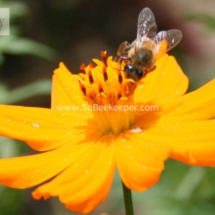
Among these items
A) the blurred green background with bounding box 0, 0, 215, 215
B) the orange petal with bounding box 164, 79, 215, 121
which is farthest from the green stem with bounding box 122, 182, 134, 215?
the blurred green background with bounding box 0, 0, 215, 215

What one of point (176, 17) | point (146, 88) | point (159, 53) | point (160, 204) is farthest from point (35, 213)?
point (176, 17)

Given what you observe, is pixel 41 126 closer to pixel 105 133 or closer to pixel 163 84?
pixel 105 133

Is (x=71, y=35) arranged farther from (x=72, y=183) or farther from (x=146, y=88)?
(x=72, y=183)

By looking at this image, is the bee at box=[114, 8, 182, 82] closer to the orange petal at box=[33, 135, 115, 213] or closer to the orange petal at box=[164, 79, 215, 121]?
the orange petal at box=[164, 79, 215, 121]

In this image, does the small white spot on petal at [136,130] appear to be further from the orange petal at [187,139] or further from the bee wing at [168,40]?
the bee wing at [168,40]

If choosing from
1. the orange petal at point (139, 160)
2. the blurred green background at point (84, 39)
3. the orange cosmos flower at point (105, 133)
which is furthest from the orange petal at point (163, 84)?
the blurred green background at point (84, 39)

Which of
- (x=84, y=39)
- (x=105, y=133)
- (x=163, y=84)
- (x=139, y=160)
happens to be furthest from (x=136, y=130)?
(x=84, y=39)
